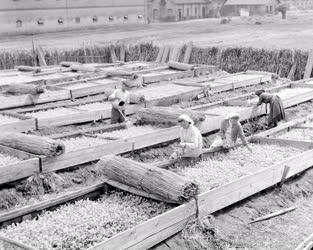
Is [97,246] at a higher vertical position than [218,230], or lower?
higher


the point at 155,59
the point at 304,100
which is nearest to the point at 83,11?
the point at 155,59

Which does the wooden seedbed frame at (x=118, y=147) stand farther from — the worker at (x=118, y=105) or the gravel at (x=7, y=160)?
the worker at (x=118, y=105)

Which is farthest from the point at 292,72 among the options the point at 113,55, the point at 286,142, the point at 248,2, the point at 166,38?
the point at 248,2

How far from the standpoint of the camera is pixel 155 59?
85.7ft

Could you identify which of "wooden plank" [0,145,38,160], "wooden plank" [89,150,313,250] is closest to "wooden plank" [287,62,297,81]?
"wooden plank" [89,150,313,250]

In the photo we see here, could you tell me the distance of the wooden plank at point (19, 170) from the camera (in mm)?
9789

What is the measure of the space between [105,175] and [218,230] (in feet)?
6.98

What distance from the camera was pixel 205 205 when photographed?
8438 mm

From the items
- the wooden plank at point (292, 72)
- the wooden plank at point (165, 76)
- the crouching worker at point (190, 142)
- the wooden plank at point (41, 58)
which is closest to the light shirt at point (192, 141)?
the crouching worker at point (190, 142)

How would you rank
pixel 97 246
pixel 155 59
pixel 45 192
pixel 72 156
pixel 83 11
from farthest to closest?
pixel 83 11, pixel 155 59, pixel 72 156, pixel 45 192, pixel 97 246

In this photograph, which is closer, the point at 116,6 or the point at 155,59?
the point at 155,59

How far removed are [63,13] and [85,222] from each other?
36843 millimetres

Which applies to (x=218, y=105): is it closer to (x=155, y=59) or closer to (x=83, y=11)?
(x=155, y=59)

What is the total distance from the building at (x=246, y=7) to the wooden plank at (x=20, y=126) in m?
60.1
